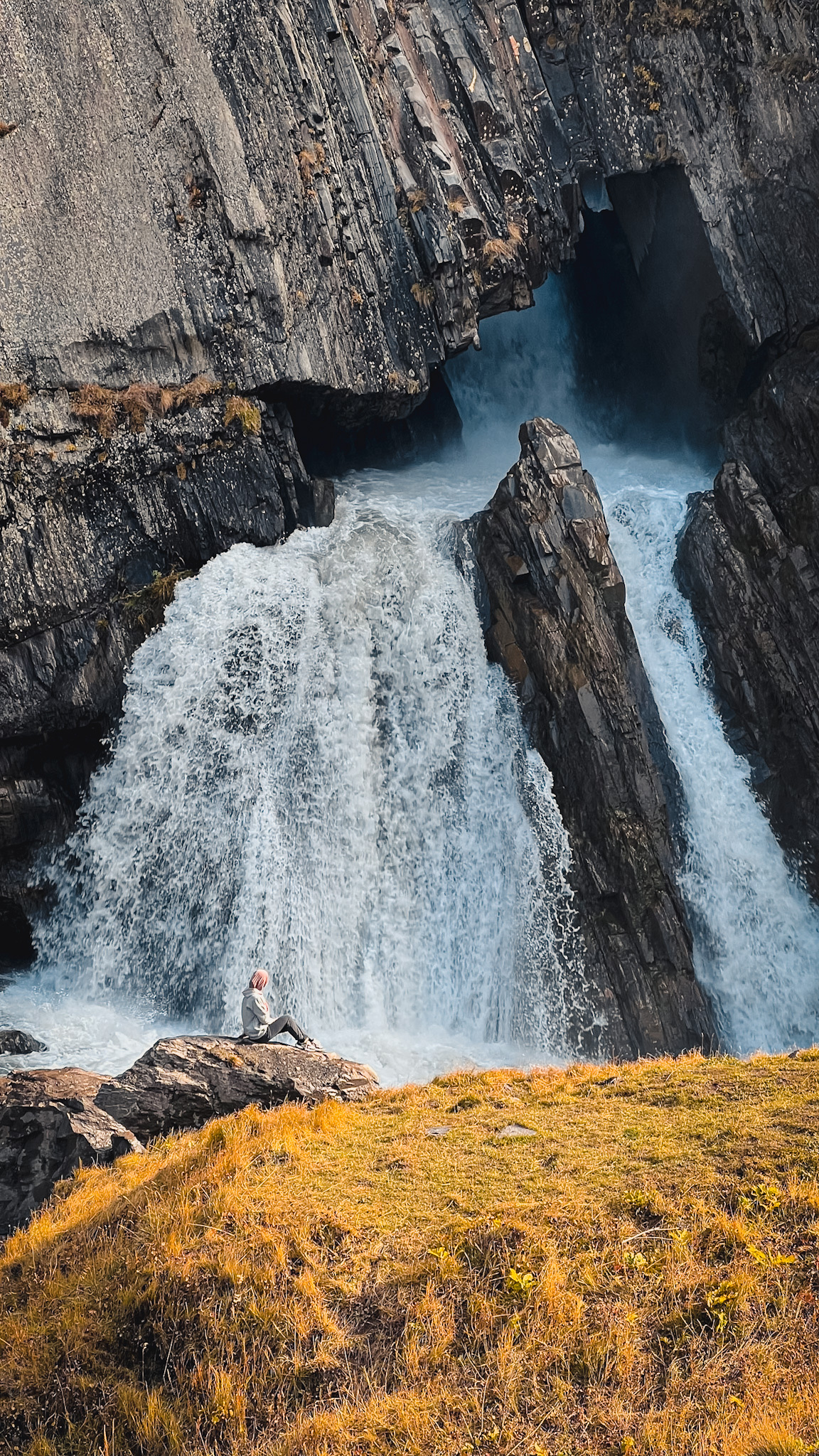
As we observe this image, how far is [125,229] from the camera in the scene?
944 inches

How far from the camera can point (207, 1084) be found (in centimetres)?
1252

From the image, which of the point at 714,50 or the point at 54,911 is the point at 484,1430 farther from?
the point at 714,50

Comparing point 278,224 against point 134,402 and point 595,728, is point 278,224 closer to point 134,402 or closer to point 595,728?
point 134,402

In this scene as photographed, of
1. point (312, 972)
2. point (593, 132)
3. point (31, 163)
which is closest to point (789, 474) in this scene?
point (593, 132)

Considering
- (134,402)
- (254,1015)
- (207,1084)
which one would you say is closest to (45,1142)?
(207,1084)

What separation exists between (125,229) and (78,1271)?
2299 cm

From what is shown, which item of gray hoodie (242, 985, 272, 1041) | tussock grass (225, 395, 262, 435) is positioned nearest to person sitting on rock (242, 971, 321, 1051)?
gray hoodie (242, 985, 272, 1041)

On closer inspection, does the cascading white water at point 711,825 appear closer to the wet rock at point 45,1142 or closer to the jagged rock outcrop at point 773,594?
the jagged rock outcrop at point 773,594

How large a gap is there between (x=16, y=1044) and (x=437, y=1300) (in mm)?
11289

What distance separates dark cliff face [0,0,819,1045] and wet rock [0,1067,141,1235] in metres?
11.3

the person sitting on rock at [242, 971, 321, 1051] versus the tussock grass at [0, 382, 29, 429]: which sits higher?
the tussock grass at [0, 382, 29, 429]

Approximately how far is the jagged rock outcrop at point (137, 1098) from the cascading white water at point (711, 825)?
9.51 m

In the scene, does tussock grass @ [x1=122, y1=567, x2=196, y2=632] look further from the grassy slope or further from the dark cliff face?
the grassy slope

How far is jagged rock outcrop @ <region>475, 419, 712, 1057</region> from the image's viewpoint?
63.7ft
